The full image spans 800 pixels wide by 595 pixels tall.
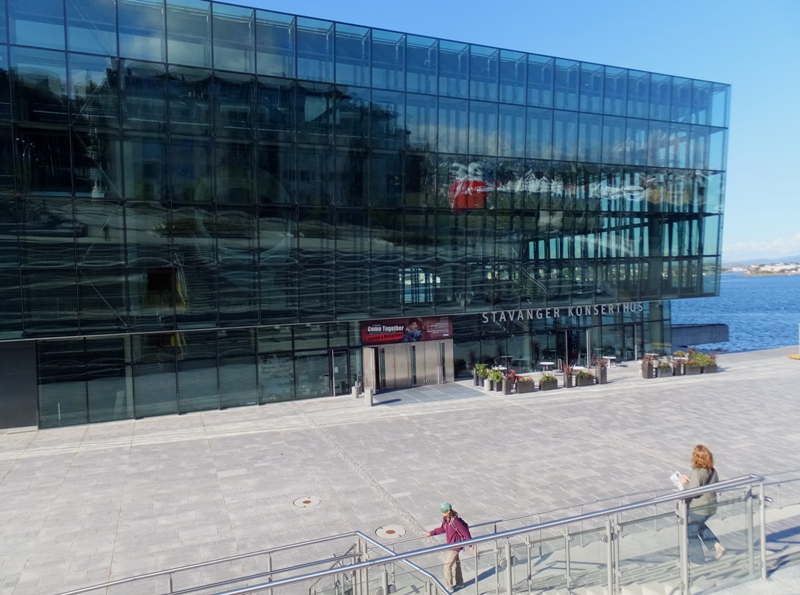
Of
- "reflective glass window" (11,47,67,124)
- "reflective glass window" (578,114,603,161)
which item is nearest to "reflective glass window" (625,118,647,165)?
"reflective glass window" (578,114,603,161)

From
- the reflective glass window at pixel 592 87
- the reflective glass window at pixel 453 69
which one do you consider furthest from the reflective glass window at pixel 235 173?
the reflective glass window at pixel 592 87

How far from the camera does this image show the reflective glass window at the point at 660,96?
3319 centimetres

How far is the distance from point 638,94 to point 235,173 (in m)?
22.8

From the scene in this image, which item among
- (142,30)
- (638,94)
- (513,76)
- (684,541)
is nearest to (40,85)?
(142,30)

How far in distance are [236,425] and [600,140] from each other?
23.7 metres

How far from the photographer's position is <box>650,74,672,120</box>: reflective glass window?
109 ft

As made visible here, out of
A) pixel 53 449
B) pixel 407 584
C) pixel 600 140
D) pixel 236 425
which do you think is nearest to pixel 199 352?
pixel 236 425

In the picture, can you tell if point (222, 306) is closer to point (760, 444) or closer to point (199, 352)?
point (199, 352)

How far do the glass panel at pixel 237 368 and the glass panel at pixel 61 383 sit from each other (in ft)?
17.3

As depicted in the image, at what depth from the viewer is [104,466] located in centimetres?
1800

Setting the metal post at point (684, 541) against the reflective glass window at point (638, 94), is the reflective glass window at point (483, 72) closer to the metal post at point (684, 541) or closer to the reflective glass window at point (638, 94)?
the reflective glass window at point (638, 94)

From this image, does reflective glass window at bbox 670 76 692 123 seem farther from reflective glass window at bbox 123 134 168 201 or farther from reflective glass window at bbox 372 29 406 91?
reflective glass window at bbox 123 134 168 201

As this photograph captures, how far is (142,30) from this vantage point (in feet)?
72.7

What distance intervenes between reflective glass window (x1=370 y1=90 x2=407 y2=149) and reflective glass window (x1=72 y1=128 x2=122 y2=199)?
416 inches
